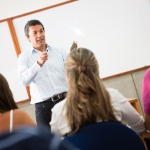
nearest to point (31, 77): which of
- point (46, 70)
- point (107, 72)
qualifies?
point (46, 70)

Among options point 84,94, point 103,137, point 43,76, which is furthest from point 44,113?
point 103,137

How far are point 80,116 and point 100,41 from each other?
7.62 feet

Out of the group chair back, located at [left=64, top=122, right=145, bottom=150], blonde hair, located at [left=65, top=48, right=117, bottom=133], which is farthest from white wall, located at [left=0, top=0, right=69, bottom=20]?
chair back, located at [left=64, top=122, right=145, bottom=150]

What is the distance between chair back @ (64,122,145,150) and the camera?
3.32 ft

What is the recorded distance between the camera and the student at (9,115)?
3.89 feet

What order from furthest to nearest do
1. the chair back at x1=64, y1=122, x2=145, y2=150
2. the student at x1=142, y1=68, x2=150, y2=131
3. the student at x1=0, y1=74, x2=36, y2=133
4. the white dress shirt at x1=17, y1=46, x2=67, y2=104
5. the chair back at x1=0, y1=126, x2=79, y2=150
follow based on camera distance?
1. the white dress shirt at x1=17, y1=46, x2=67, y2=104
2. the student at x1=142, y1=68, x2=150, y2=131
3. the student at x1=0, y1=74, x2=36, y2=133
4. the chair back at x1=64, y1=122, x2=145, y2=150
5. the chair back at x1=0, y1=126, x2=79, y2=150

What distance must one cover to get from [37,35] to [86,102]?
1422 millimetres

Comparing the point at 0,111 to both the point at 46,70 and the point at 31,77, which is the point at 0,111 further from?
the point at 46,70

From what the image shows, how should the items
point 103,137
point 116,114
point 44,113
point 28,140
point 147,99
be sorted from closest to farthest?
point 28,140 → point 103,137 → point 116,114 → point 147,99 → point 44,113

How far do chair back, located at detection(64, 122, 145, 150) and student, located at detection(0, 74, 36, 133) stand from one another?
29 cm

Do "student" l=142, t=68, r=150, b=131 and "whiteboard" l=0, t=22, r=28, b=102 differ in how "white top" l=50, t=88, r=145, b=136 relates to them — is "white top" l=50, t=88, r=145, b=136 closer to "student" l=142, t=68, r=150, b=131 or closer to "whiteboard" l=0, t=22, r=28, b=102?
"student" l=142, t=68, r=150, b=131

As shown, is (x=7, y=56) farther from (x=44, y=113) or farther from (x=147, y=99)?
(x=147, y=99)

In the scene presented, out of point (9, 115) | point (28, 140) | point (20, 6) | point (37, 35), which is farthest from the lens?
point (20, 6)

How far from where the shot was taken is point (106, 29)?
135 inches
